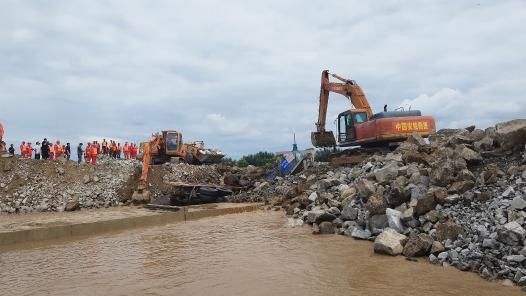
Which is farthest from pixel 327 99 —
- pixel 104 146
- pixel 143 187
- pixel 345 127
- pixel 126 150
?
pixel 104 146

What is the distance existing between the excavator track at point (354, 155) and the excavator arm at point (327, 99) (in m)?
1.42

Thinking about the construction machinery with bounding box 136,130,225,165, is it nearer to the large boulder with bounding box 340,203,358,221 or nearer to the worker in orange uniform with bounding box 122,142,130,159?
the worker in orange uniform with bounding box 122,142,130,159

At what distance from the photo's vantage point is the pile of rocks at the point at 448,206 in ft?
19.9

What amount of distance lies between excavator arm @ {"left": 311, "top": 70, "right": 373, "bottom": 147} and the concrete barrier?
5.73 meters

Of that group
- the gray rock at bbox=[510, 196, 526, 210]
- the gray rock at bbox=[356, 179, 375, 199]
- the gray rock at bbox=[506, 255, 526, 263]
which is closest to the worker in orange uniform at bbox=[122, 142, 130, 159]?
the gray rock at bbox=[356, 179, 375, 199]

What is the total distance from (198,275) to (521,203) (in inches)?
219

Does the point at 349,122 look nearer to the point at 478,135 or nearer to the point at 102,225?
the point at 478,135

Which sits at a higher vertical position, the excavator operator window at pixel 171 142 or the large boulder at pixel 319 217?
the excavator operator window at pixel 171 142

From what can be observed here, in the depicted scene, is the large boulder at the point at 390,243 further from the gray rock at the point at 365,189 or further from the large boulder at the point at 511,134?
the large boulder at the point at 511,134

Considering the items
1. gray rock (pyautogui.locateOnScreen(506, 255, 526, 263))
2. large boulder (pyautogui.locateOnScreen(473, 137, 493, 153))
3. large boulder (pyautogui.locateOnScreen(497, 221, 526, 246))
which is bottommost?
gray rock (pyautogui.locateOnScreen(506, 255, 526, 263))

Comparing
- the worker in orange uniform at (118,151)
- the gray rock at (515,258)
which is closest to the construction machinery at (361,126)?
the gray rock at (515,258)

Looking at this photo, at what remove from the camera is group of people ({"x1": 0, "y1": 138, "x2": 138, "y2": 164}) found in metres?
21.2

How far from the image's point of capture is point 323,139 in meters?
19.0

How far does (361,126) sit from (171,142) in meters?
11.5
